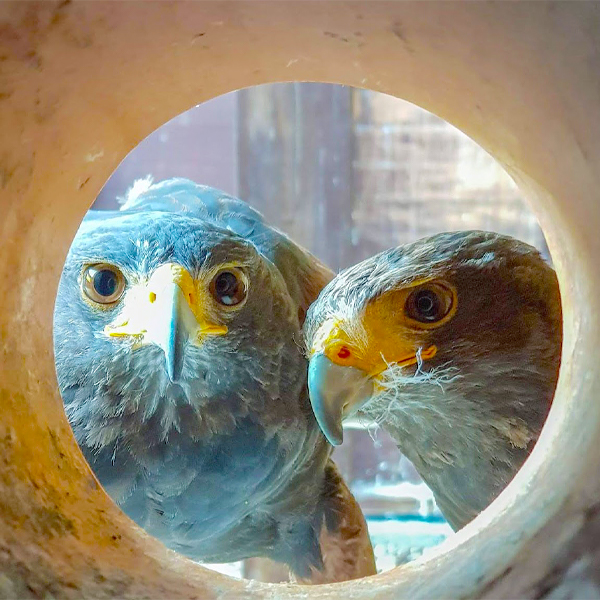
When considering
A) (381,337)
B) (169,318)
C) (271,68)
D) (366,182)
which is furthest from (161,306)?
(366,182)

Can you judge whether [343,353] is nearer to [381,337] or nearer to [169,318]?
[381,337]

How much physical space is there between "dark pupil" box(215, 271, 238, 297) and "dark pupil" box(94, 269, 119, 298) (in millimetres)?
264

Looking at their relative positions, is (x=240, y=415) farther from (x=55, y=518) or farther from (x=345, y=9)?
(x=345, y=9)

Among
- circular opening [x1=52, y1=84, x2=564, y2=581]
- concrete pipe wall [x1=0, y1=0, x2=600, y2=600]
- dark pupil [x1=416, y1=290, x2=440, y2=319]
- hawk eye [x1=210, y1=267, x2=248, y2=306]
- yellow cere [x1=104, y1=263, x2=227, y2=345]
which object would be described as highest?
circular opening [x1=52, y1=84, x2=564, y2=581]

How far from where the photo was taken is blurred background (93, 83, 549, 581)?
3.16 metres

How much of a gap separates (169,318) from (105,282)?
1.02ft

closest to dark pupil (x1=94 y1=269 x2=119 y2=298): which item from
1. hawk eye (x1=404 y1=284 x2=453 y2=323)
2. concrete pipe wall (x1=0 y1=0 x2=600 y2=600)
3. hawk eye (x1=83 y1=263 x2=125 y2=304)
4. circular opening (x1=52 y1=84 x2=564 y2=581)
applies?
hawk eye (x1=83 y1=263 x2=125 y2=304)

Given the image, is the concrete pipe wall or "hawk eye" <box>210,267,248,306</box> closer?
the concrete pipe wall

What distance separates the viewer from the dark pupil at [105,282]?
1734mm

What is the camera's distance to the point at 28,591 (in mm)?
796

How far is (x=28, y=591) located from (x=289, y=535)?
1546 mm

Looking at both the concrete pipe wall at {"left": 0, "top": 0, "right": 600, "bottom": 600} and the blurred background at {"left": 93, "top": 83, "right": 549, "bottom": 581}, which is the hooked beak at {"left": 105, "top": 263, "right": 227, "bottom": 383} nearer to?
the concrete pipe wall at {"left": 0, "top": 0, "right": 600, "bottom": 600}

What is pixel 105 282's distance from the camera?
1.74m

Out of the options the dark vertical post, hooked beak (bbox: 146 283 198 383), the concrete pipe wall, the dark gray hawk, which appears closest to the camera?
the concrete pipe wall
